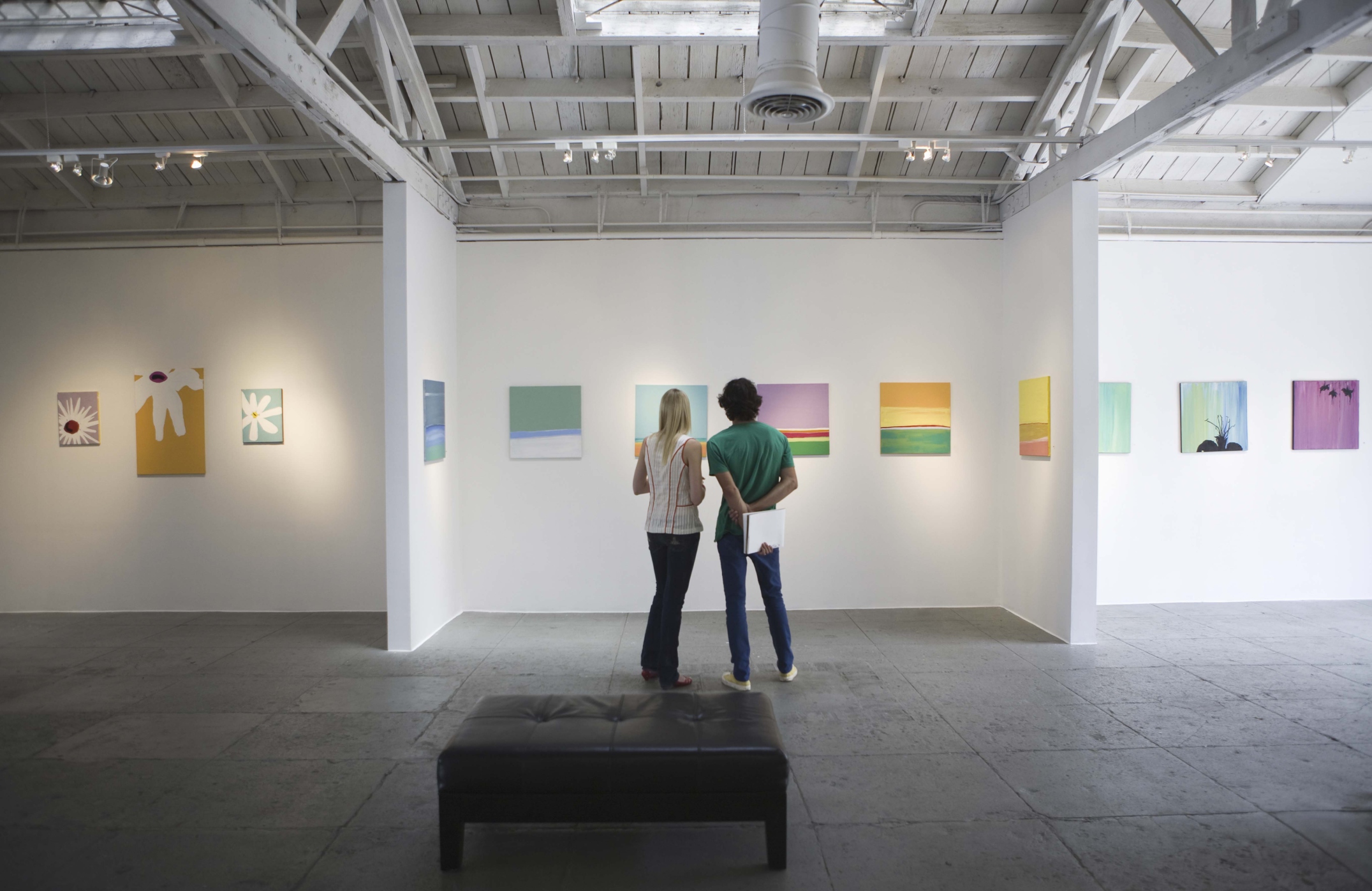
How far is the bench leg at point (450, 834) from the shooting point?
2857mm

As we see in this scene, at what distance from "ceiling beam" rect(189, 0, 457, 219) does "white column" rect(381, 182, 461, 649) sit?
11.9 inches

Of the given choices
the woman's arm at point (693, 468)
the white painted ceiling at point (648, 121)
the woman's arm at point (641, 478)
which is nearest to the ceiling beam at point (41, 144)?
the white painted ceiling at point (648, 121)

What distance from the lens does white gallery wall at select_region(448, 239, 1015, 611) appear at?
7.21 m

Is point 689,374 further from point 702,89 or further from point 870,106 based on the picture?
point 870,106

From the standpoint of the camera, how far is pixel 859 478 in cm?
724

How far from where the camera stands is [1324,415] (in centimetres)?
766

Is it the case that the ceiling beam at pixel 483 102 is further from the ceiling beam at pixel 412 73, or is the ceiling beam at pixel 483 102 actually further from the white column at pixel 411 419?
the white column at pixel 411 419

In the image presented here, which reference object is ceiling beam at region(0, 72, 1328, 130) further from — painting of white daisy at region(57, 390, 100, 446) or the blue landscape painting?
painting of white daisy at region(57, 390, 100, 446)

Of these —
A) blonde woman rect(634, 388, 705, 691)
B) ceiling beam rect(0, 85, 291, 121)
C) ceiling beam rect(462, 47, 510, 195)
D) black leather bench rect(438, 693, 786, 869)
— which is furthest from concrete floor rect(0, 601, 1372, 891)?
ceiling beam rect(0, 85, 291, 121)

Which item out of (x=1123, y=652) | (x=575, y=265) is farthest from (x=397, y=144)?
(x=1123, y=652)

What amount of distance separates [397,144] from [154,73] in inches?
82.5

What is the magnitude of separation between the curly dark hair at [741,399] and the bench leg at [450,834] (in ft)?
8.74

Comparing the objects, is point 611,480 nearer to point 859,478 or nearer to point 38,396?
point 859,478

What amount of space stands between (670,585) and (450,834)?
2.19 m
